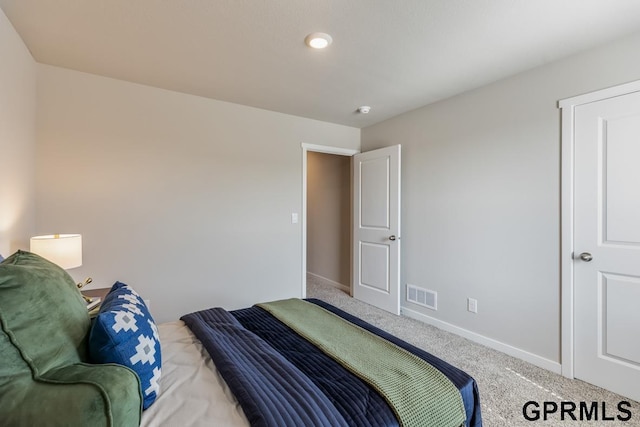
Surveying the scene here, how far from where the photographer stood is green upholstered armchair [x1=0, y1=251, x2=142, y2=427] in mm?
699

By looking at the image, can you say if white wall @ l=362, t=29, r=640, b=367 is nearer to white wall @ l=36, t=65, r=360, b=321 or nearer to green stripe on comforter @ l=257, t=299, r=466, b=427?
white wall @ l=36, t=65, r=360, b=321

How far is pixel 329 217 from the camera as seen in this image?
5.06 m

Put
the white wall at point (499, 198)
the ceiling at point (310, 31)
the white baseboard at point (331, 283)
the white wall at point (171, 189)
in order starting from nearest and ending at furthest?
the ceiling at point (310, 31)
the white wall at point (499, 198)
the white wall at point (171, 189)
the white baseboard at point (331, 283)

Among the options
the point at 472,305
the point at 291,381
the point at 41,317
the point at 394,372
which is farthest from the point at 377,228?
the point at 41,317

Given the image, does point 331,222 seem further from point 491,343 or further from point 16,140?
point 16,140

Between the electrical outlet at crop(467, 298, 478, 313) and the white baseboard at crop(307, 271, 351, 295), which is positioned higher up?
the electrical outlet at crop(467, 298, 478, 313)

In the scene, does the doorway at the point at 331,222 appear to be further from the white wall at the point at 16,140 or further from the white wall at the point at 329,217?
the white wall at the point at 16,140

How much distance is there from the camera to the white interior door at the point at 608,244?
77.2 inches

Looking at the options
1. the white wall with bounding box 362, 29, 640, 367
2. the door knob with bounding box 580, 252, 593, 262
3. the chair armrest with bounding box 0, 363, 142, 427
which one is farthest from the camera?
the white wall with bounding box 362, 29, 640, 367

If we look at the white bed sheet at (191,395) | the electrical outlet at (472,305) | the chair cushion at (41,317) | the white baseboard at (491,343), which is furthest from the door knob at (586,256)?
the chair cushion at (41,317)

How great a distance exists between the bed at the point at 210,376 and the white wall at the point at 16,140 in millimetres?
1122

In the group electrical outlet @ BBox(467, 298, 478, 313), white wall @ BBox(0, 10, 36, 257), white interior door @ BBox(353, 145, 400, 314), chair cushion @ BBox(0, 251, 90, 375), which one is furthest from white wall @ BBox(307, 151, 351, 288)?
chair cushion @ BBox(0, 251, 90, 375)

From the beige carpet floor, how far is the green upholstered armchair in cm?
190

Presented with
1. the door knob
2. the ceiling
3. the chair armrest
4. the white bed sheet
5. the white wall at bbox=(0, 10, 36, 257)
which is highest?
the ceiling
